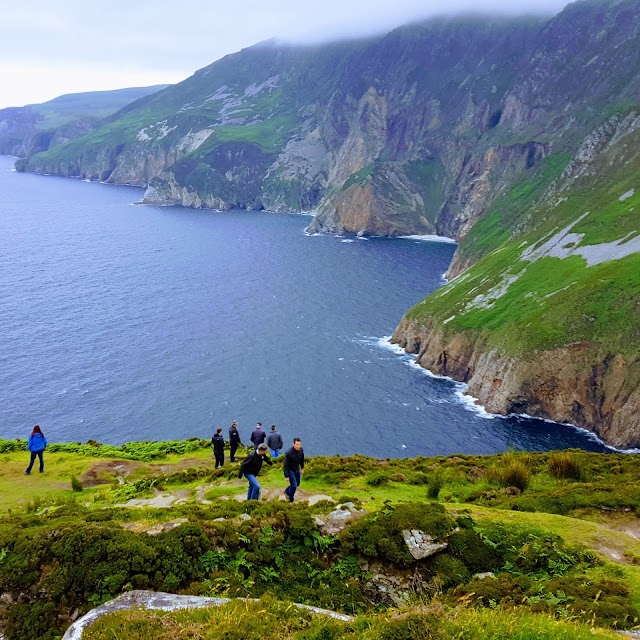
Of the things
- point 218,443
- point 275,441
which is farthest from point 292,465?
point 275,441

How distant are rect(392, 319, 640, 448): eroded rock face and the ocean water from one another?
3.02 meters

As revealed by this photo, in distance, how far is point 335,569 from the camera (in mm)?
15742

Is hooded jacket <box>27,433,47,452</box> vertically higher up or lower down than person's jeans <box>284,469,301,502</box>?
lower down

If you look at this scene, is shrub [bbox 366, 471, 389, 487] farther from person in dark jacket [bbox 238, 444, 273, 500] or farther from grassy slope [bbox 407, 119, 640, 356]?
grassy slope [bbox 407, 119, 640, 356]

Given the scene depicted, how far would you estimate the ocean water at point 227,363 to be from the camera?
81.1 metres

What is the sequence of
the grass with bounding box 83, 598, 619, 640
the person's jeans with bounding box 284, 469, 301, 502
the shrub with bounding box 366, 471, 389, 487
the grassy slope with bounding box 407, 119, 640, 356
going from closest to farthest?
the grass with bounding box 83, 598, 619, 640 < the person's jeans with bounding box 284, 469, 301, 502 < the shrub with bounding box 366, 471, 389, 487 < the grassy slope with bounding box 407, 119, 640, 356

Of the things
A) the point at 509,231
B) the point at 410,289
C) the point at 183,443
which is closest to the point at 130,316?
the point at 410,289

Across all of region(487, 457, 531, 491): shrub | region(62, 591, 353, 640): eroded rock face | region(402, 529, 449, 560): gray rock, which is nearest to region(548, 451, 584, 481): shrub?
region(487, 457, 531, 491): shrub

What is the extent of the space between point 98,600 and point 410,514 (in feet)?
29.7

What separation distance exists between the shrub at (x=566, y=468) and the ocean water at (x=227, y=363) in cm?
4893

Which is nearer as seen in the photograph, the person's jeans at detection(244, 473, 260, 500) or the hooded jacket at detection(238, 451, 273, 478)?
the hooded jacket at detection(238, 451, 273, 478)

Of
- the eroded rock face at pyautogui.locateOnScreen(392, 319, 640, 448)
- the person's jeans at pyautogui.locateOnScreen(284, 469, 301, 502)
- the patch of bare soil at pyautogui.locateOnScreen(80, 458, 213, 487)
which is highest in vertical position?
the person's jeans at pyautogui.locateOnScreen(284, 469, 301, 502)

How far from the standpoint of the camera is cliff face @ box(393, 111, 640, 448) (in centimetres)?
8431

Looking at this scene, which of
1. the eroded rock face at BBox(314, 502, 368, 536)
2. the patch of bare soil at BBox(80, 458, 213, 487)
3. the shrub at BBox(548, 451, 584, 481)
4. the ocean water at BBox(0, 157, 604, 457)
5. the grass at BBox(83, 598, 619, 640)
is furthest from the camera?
the ocean water at BBox(0, 157, 604, 457)
